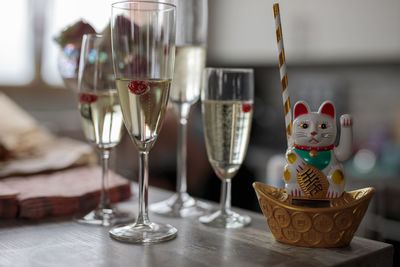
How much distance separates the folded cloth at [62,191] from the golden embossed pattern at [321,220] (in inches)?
14.8

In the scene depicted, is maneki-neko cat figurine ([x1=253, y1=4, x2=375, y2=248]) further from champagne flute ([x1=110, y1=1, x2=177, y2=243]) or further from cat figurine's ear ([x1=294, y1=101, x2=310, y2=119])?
champagne flute ([x1=110, y1=1, x2=177, y2=243])

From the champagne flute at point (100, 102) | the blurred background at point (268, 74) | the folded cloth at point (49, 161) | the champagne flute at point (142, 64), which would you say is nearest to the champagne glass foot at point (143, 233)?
the champagne flute at point (142, 64)

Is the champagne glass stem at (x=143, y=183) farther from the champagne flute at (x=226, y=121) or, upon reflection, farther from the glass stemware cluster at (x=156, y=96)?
the champagne flute at (x=226, y=121)

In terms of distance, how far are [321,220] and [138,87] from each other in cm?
31

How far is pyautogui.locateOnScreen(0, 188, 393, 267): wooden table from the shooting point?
0.61m

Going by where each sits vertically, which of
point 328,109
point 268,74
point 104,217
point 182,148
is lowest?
point 104,217

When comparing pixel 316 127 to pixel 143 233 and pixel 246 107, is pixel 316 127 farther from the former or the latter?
pixel 143 233

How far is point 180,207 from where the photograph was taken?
925 mm

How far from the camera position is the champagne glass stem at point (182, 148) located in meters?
0.98

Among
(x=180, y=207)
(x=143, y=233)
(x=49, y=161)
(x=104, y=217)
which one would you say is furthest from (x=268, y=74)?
(x=143, y=233)

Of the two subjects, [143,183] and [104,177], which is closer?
[143,183]

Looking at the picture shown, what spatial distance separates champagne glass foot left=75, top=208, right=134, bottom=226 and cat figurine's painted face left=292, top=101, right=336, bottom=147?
0.33 meters

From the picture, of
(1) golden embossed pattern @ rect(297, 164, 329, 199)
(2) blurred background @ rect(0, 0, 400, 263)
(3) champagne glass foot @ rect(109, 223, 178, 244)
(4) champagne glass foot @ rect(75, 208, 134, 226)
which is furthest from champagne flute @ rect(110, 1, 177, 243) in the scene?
(2) blurred background @ rect(0, 0, 400, 263)

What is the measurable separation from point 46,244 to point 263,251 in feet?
0.98
